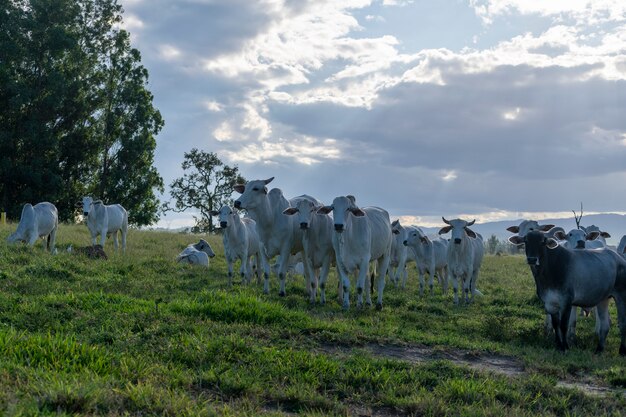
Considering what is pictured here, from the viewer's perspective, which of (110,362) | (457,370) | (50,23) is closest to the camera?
(110,362)

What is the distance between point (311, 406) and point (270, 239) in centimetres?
965

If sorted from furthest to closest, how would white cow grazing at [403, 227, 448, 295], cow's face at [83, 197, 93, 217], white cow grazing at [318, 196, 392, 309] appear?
1. cow's face at [83, 197, 93, 217]
2. white cow grazing at [403, 227, 448, 295]
3. white cow grazing at [318, 196, 392, 309]

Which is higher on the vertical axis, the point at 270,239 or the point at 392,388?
the point at 270,239

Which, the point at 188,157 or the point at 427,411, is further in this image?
the point at 188,157

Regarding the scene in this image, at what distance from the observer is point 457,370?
793 cm

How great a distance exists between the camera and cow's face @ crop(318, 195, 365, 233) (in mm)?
13555

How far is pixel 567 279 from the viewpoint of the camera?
10.8 m

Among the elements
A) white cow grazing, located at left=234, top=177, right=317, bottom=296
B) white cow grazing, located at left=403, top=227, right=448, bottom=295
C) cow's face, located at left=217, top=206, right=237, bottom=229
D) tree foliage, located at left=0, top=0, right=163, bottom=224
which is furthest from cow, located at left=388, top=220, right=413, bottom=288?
tree foliage, located at left=0, top=0, right=163, bottom=224

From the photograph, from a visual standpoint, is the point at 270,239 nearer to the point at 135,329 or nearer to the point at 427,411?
the point at 135,329

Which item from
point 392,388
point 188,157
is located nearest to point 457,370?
point 392,388

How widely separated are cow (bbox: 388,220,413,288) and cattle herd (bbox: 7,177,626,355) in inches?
1.6

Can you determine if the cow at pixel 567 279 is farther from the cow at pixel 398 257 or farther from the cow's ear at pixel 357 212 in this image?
the cow at pixel 398 257

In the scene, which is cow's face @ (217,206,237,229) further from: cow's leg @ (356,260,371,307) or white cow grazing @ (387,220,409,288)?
white cow grazing @ (387,220,409,288)

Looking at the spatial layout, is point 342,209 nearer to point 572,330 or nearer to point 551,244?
point 551,244
